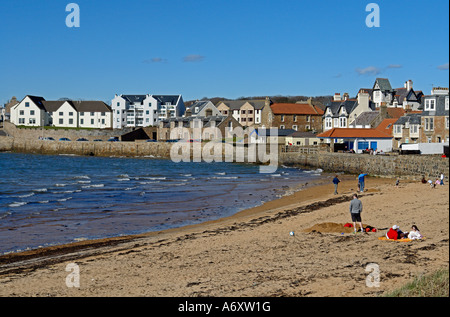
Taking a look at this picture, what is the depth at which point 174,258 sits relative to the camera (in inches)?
601

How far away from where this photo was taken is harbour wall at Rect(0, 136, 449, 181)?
127 feet

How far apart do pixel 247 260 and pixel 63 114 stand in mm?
115826

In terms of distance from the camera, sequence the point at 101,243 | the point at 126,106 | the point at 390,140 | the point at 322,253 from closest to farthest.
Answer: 1. the point at 322,253
2. the point at 101,243
3. the point at 390,140
4. the point at 126,106

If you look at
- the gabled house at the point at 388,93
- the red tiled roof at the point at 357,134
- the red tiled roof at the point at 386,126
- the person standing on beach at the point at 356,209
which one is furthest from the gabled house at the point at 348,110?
the person standing on beach at the point at 356,209

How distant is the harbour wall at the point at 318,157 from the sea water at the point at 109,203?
759 centimetres

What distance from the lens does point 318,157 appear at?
59.4 m

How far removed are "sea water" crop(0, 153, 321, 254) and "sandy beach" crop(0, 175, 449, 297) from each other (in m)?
2.44

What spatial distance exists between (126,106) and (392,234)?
110132 mm

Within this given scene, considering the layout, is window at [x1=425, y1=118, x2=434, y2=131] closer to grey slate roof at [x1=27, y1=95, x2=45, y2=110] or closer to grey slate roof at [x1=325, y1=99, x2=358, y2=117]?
grey slate roof at [x1=325, y1=99, x2=358, y2=117]

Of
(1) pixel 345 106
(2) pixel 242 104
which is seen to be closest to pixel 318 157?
(1) pixel 345 106

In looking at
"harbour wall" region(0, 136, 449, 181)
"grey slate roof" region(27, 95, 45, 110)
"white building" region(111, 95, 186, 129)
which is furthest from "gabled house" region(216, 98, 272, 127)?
"grey slate roof" region(27, 95, 45, 110)

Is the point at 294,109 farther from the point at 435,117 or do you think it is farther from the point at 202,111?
the point at 435,117
